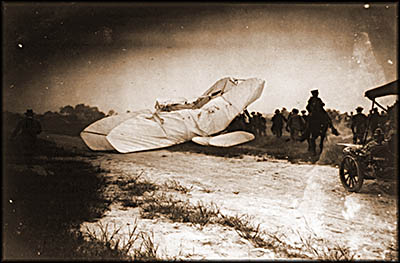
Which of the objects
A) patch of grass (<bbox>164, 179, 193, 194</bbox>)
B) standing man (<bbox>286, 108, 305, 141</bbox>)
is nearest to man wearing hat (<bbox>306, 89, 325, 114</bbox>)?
standing man (<bbox>286, 108, 305, 141</bbox>)

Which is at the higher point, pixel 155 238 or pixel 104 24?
pixel 104 24

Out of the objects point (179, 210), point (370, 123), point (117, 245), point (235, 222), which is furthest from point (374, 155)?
point (117, 245)

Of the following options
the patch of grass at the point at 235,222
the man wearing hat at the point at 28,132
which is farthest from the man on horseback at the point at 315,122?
the man wearing hat at the point at 28,132

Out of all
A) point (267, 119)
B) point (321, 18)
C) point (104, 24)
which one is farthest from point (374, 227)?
point (104, 24)

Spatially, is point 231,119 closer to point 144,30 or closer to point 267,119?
point 267,119

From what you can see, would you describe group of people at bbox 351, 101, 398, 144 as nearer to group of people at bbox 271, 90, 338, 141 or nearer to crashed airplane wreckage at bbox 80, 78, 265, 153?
group of people at bbox 271, 90, 338, 141

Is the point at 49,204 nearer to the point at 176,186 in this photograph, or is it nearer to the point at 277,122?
the point at 176,186
